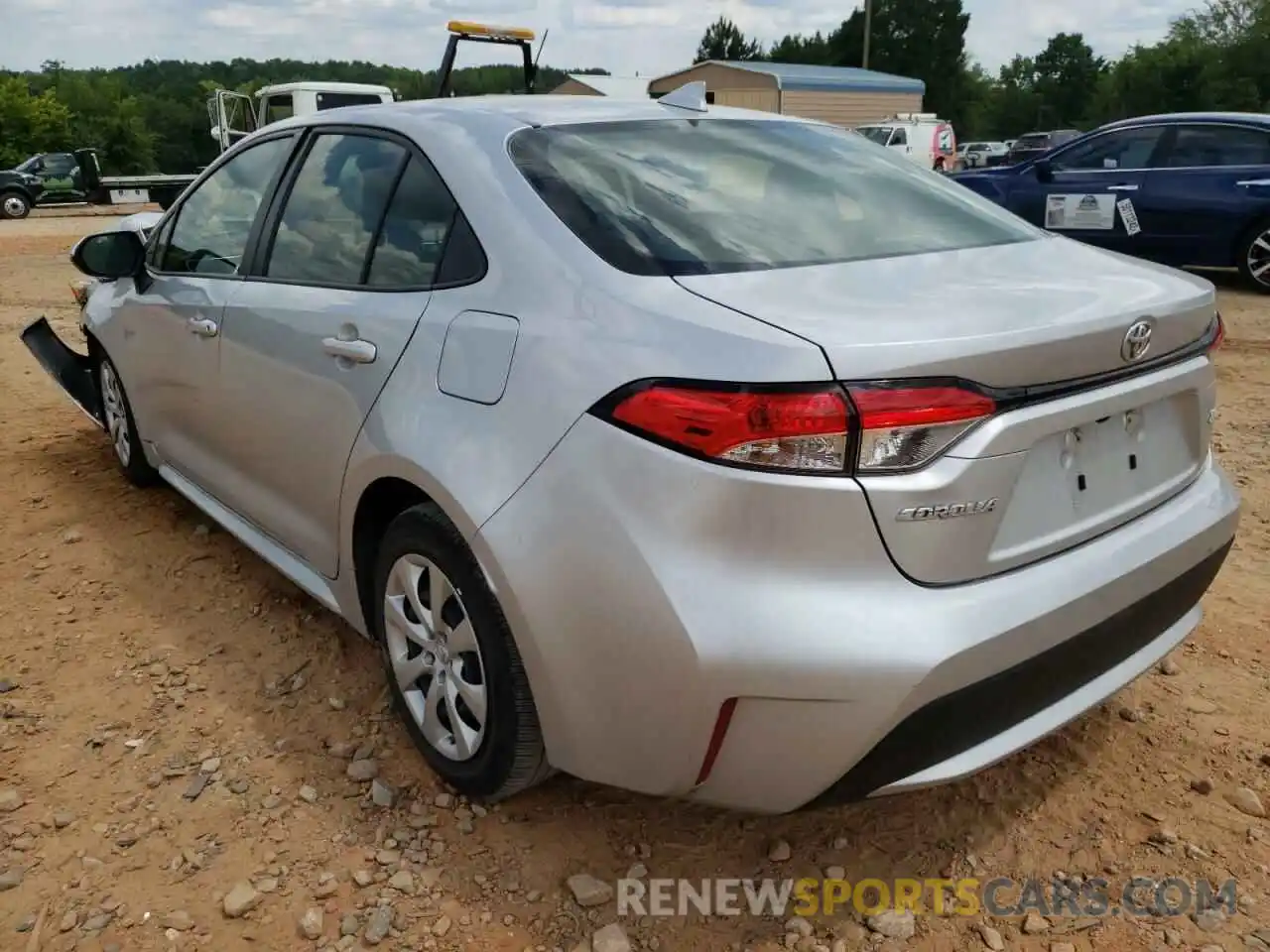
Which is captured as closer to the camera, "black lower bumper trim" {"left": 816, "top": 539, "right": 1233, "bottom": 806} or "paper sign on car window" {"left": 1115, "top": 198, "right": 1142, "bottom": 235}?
"black lower bumper trim" {"left": 816, "top": 539, "right": 1233, "bottom": 806}

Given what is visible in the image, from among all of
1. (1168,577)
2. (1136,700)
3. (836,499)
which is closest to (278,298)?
(836,499)

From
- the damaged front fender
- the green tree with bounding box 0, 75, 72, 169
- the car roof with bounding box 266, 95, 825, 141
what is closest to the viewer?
the car roof with bounding box 266, 95, 825, 141

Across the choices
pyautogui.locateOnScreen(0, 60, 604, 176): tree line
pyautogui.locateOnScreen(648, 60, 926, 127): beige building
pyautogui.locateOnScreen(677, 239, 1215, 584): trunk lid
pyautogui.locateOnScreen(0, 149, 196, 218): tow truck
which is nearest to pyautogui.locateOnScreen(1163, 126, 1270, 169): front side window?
pyautogui.locateOnScreen(677, 239, 1215, 584): trunk lid

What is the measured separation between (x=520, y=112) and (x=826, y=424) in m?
1.37

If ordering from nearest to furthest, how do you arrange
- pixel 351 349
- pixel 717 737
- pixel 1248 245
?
pixel 717 737 → pixel 351 349 → pixel 1248 245

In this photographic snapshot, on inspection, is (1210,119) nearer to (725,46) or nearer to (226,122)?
(226,122)

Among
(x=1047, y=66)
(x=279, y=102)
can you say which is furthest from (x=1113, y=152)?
(x=1047, y=66)

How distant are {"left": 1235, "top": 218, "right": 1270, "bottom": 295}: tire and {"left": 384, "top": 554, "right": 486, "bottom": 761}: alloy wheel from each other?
29.1 feet

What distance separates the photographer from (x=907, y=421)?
1.68 m

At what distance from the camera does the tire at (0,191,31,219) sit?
77.2 ft

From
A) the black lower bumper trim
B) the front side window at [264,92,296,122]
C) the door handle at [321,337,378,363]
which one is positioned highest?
the front side window at [264,92,296,122]

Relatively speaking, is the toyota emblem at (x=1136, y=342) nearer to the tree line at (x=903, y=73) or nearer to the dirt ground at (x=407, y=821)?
the dirt ground at (x=407, y=821)

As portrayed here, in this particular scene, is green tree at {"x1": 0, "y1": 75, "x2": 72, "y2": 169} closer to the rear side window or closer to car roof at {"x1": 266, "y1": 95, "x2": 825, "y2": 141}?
car roof at {"x1": 266, "y1": 95, "x2": 825, "y2": 141}

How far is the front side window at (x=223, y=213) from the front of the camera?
3.16m
